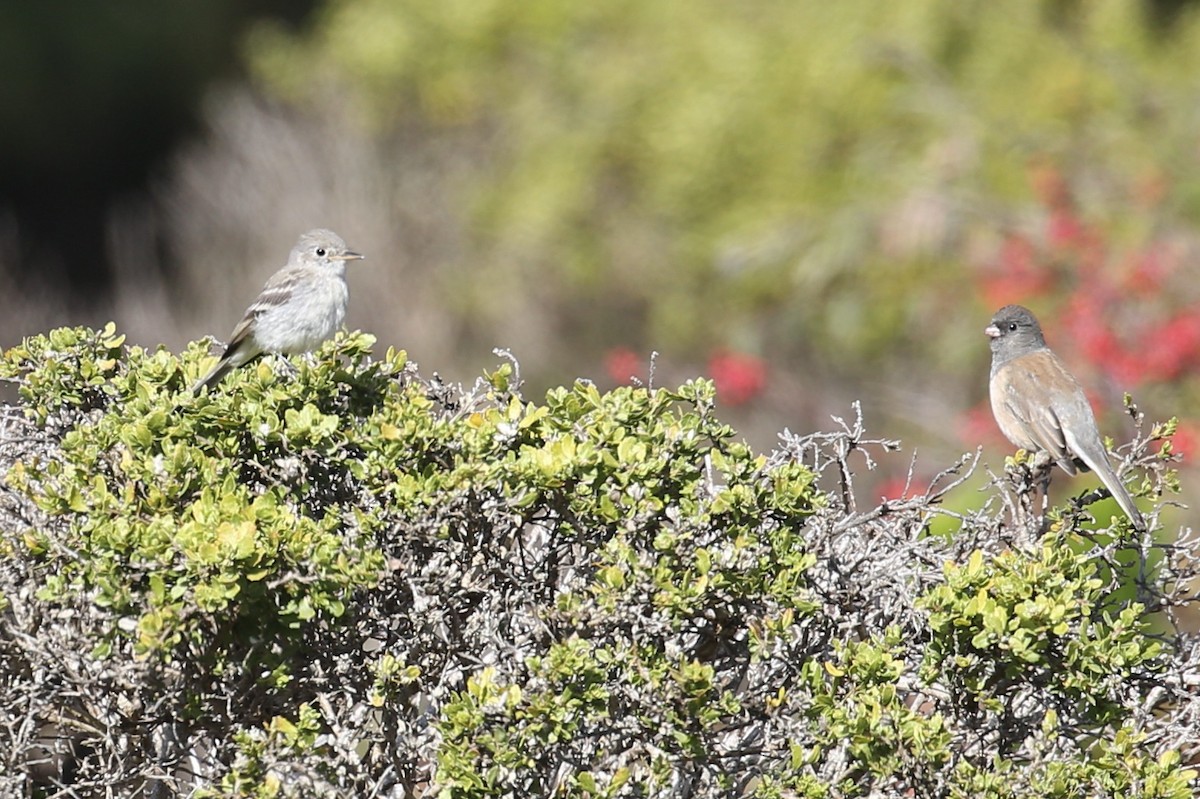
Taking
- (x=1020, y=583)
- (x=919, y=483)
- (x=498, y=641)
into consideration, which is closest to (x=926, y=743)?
(x=1020, y=583)

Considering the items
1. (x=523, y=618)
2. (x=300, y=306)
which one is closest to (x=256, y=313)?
(x=300, y=306)

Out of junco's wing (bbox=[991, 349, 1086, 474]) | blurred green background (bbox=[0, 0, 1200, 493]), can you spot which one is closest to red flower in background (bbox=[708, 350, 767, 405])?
blurred green background (bbox=[0, 0, 1200, 493])

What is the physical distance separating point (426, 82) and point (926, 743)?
37.6ft

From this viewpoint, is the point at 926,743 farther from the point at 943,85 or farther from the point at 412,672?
the point at 943,85

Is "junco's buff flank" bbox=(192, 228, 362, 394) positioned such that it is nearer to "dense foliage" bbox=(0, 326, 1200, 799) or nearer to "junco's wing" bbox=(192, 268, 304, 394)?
"junco's wing" bbox=(192, 268, 304, 394)

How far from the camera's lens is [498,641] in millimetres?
3387

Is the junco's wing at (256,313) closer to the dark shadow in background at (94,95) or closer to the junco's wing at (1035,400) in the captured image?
the junco's wing at (1035,400)

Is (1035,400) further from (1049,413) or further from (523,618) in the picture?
(523,618)

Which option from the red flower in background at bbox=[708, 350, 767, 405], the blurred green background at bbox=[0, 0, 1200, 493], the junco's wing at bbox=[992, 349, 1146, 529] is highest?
the blurred green background at bbox=[0, 0, 1200, 493]

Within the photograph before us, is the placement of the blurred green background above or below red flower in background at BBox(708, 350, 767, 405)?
above

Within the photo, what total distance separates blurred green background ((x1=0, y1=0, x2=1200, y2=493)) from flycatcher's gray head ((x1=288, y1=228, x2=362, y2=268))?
3399 millimetres

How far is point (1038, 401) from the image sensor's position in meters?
5.17

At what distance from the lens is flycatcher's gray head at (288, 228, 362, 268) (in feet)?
19.6

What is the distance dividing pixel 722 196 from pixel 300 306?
6.82 m
